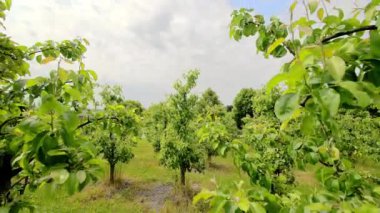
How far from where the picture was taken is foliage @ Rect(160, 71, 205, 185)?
13562 mm

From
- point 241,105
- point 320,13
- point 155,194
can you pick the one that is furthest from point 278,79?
point 241,105

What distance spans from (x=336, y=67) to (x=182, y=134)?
13038 millimetres

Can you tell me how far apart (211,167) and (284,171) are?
12.1 meters

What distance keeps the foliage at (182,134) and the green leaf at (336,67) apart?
12.6 meters

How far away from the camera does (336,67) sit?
800 millimetres

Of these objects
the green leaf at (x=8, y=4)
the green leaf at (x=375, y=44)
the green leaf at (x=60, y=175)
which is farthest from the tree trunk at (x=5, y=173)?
the green leaf at (x=375, y=44)

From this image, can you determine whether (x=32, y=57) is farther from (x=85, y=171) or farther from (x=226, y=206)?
(x=226, y=206)

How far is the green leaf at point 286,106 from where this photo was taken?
0.88 meters

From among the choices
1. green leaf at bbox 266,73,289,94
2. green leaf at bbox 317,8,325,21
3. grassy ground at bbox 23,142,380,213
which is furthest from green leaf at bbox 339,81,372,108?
grassy ground at bbox 23,142,380,213

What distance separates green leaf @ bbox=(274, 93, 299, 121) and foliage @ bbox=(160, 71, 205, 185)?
12.5 meters

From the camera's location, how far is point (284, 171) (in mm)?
10047

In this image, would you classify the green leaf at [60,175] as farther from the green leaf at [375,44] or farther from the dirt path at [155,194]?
the dirt path at [155,194]

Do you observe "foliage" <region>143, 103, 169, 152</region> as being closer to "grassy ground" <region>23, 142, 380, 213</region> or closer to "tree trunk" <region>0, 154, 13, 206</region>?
"grassy ground" <region>23, 142, 380, 213</region>

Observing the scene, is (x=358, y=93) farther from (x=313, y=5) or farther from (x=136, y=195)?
(x=136, y=195)
